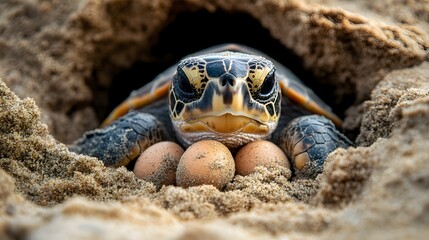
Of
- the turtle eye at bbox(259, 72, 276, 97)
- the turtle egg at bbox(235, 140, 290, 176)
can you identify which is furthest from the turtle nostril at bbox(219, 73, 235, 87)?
the turtle egg at bbox(235, 140, 290, 176)

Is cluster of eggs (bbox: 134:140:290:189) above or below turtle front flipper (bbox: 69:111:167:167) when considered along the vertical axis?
below

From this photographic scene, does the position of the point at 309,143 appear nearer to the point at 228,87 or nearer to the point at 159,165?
the point at 228,87

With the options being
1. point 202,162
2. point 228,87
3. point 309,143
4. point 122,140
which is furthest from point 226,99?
point 122,140

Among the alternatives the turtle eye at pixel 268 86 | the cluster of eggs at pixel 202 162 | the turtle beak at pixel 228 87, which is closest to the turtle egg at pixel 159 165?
the cluster of eggs at pixel 202 162

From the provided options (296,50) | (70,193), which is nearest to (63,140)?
(70,193)

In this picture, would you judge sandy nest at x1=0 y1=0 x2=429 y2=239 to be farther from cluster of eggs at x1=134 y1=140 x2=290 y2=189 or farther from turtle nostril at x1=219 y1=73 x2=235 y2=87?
turtle nostril at x1=219 y1=73 x2=235 y2=87
